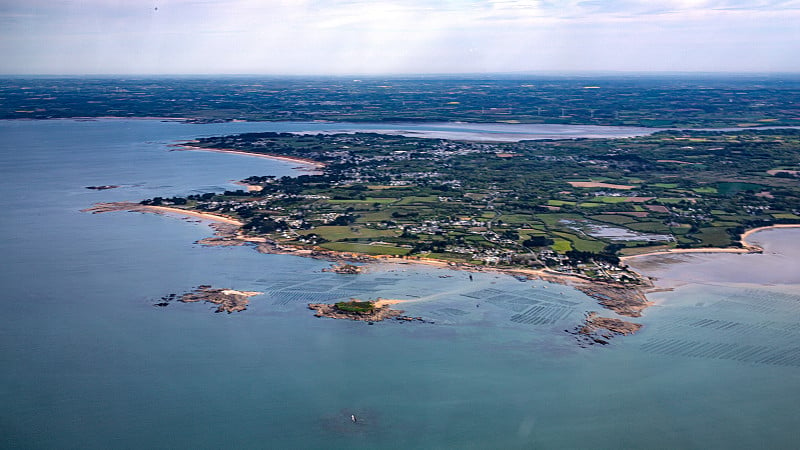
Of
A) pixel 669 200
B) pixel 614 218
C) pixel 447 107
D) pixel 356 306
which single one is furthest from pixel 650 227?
pixel 447 107

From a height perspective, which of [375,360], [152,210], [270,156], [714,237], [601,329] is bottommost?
[375,360]

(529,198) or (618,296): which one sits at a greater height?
(529,198)

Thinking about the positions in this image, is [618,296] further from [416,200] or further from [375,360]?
[416,200]

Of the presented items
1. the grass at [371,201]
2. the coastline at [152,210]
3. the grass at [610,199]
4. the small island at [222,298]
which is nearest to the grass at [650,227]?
the grass at [610,199]

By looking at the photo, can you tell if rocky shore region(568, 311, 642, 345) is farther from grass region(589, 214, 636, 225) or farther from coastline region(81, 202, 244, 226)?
coastline region(81, 202, 244, 226)

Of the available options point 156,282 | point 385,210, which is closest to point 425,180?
point 385,210

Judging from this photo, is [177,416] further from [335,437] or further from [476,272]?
[476,272]

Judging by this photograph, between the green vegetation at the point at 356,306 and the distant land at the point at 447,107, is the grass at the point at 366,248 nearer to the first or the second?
the green vegetation at the point at 356,306

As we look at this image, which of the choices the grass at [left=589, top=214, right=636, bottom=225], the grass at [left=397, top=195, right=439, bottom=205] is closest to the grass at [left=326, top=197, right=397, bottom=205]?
the grass at [left=397, top=195, right=439, bottom=205]
